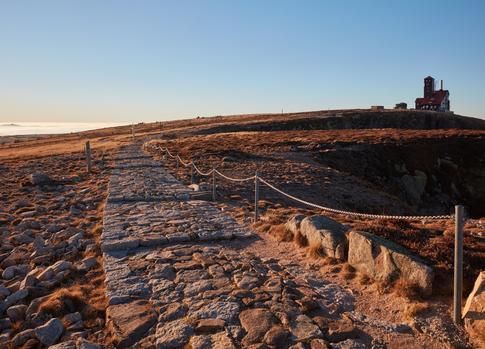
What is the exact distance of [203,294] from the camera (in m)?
4.98

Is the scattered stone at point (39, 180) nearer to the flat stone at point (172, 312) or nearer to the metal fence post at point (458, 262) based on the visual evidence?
the flat stone at point (172, 312)

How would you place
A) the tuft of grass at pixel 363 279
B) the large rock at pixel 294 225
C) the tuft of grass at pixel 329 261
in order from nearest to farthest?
the tuft of grass at pixel 363 279
the tuft of grass at pixel 329 261
the large rock at pixel 294 225

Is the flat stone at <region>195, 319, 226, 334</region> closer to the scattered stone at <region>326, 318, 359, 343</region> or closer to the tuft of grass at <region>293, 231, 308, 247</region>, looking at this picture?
the scattered stone at <region>326, 318, 359, 343</region>

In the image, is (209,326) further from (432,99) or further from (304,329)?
(432,99)

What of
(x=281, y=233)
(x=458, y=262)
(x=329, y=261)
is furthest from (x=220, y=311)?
(x=281, y=233)

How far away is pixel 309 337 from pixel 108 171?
1588 cm

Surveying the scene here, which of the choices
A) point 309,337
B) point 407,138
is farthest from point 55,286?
point 407,138

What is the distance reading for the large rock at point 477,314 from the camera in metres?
3.71

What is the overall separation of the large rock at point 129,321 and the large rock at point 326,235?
3.05 metres

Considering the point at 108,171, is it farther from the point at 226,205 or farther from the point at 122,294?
the point at 122,294

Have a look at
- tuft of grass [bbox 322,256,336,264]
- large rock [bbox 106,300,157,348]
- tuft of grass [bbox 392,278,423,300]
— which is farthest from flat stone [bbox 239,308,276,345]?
tuft of grass [bbox 322,256,336,264]

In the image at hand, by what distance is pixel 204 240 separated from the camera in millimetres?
7441

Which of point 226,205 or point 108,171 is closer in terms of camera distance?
point 226,205

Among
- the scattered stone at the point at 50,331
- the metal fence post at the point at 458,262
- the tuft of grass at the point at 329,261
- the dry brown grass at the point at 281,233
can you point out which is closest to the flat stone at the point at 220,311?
the scattered stone at the point at 50,331
